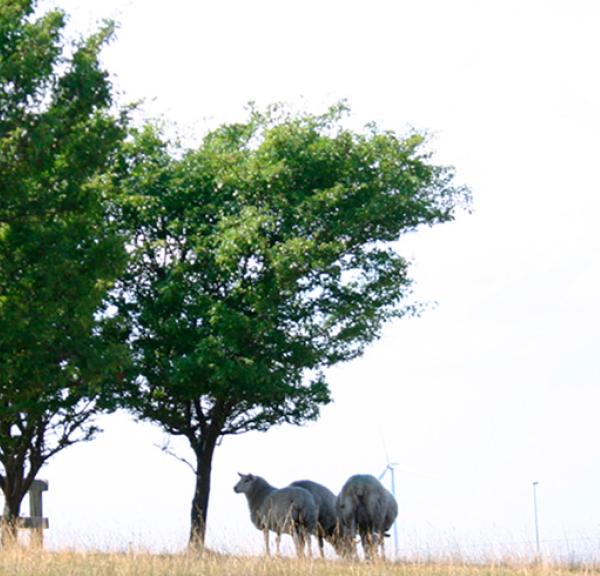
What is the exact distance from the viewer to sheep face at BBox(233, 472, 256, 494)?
33.8 metres

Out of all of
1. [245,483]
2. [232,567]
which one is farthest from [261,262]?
[232,567]

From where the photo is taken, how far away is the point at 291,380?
36.8m

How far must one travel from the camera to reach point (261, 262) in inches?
1438

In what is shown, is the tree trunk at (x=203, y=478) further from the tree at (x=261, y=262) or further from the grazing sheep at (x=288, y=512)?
the grazing sheep at (x=288, y=512)

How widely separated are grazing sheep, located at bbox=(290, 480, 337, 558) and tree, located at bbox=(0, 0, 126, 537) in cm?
621

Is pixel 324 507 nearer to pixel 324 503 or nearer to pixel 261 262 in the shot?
pixel 324 503

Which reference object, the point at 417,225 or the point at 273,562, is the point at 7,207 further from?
the point at 417,225

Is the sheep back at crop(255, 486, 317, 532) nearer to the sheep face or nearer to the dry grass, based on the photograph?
the sheep face

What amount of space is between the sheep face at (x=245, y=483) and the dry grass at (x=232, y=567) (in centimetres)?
973

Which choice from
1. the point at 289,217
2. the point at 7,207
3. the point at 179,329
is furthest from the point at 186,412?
the point at 7,207

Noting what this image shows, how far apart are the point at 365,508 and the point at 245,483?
487cm

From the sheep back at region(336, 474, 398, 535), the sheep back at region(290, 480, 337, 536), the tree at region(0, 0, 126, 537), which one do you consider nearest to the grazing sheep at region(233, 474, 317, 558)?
the sheep back at region(290, 480, 337, 536)

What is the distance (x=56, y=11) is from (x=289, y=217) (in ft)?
32.3

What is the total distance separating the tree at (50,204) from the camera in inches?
1052
